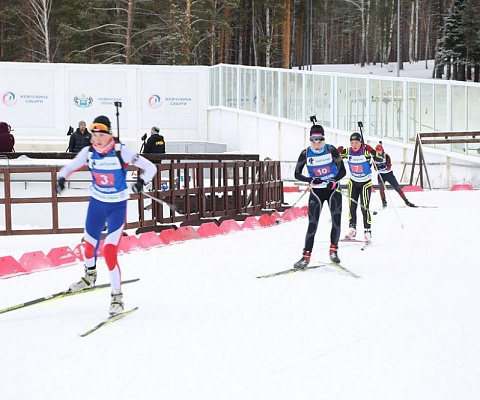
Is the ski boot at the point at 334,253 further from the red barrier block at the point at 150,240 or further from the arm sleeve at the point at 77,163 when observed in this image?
the arm sleeve at the point at 77,163

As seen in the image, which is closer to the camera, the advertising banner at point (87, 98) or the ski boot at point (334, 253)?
the ski boot at point (334, 253)

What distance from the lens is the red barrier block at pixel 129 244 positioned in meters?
10.7

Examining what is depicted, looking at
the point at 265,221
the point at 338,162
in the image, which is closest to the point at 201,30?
the point at 265,221

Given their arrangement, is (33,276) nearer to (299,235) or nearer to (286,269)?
(286,269)

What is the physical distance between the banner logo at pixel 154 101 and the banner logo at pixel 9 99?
5.37 metres

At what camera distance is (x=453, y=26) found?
4531 centimetres

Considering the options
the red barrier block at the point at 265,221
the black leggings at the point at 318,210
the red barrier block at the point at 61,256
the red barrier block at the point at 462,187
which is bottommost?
the red barrier block at the point at 462,187

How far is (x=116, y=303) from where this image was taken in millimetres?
6574

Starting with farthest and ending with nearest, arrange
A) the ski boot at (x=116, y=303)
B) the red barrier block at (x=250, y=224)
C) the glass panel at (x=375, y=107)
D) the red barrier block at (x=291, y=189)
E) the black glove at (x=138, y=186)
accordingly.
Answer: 1. the glass panel at (x=375, y=107)
2. the red barrier block at (x=291, y=189)
3. the red barrier block at (x=250, y=224)
4. the black glove at (x=138, y=186)
5. the ski boot at (x=116, y=303)

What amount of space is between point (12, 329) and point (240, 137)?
2759 centimetres

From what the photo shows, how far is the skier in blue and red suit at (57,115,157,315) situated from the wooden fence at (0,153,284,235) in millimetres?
4717

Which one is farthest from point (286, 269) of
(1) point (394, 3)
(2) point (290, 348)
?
(1) point (394, 3)

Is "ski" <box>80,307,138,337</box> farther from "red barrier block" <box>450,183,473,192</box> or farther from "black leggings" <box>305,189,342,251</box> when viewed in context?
"red barrier block" <box>450,183,473,192</box>

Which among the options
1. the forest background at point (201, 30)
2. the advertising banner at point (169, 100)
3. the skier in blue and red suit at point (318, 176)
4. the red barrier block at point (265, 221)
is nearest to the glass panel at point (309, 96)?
the advertising banner at point (169, 100)
